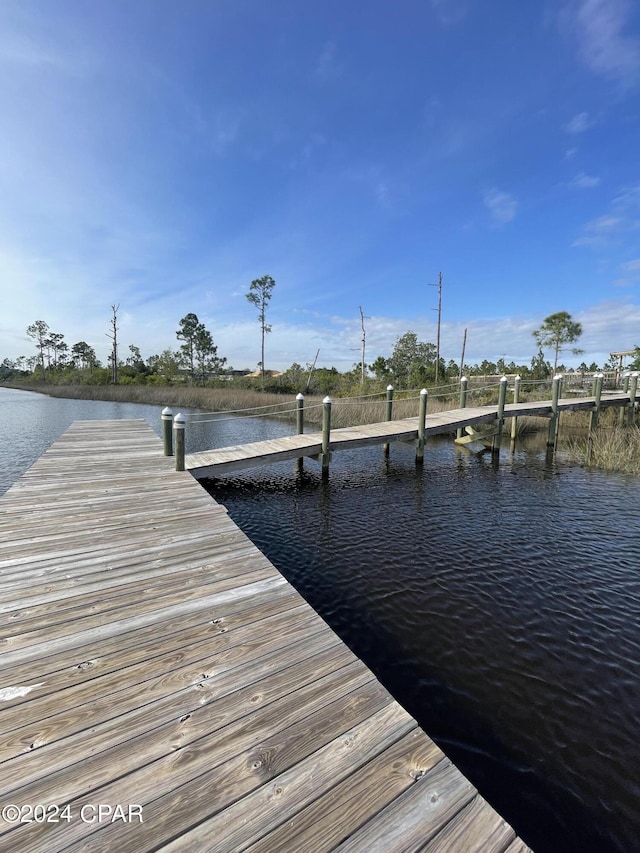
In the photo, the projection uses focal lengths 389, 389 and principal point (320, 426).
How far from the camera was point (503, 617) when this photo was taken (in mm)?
3729

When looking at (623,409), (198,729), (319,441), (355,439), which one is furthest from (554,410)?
(198,729)

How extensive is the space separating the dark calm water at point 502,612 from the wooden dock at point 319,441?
74cm

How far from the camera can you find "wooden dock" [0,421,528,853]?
1249mm

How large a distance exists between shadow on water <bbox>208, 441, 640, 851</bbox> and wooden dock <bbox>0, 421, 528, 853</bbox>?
1.19 metres

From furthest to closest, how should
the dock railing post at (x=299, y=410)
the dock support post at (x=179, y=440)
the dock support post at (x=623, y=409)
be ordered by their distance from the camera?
the dock support post at (x=623, y=409)
the dock railing post at (x=299, y=410)
the dock support post at (x=179, y=440)

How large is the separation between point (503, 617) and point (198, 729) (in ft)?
10.3

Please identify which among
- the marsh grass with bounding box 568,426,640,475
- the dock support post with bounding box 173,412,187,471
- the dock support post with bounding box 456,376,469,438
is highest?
the dock support post with bounding box 456,376,469,438

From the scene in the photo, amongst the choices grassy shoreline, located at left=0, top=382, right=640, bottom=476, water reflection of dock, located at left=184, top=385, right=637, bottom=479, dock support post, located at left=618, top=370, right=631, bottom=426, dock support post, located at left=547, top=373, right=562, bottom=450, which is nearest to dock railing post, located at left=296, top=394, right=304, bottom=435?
water reflection of dock, located at left=184, top=385, right=637, bottom=479

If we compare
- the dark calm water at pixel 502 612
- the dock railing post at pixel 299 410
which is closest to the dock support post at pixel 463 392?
the dark calm water at pixel 502 612

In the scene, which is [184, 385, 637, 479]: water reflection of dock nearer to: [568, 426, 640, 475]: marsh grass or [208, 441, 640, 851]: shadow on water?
[208, 441, 640, 851]: shadow on water

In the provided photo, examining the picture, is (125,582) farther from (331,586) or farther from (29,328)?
(29,328)

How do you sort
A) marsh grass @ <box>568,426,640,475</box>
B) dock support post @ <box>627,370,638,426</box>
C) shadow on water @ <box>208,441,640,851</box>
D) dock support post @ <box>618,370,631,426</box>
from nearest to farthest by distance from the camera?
shadow on water @ <box>208,441,640,851</box> → marsh grass @ <box>568,426,640,475</box> → dock support post @ <box>627,370,638,426</box> → dock support post @ <box>618,370,631,426</box>

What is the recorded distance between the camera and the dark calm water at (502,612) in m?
2.30

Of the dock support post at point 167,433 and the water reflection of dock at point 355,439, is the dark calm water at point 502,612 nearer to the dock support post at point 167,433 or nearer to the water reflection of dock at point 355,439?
the water reflection of dock at point 355,439
